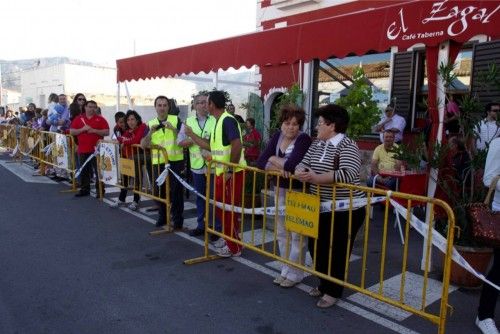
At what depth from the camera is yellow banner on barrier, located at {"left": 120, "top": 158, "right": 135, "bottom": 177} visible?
679 cm

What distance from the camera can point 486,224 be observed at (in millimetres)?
3148

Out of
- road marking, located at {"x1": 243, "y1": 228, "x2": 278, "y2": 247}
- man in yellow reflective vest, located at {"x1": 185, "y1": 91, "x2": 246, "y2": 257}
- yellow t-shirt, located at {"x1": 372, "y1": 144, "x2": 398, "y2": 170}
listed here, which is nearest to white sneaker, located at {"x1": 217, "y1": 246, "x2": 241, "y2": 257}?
man in yellow reflective vest, located at {"x1": 185, "y1": 91, "x2": 246, "y2": 257}

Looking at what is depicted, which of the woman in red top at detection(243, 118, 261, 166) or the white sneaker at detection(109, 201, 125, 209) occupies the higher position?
the woman in red top at detection(243, 118, 261, 166)

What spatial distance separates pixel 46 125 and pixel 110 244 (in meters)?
7.19

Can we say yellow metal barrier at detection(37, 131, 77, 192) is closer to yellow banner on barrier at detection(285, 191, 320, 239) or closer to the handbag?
yellow banner on barrier at detection(285, 191, 320, 239)

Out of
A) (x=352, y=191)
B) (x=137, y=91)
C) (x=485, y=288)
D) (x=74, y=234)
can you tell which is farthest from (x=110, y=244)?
(x=137, y=91)

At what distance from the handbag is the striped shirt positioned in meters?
0.88

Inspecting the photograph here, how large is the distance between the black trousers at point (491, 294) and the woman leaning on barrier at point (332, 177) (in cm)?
104

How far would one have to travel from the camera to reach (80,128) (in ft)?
26.2

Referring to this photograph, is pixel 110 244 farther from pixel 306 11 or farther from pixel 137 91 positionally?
pixel 137 91

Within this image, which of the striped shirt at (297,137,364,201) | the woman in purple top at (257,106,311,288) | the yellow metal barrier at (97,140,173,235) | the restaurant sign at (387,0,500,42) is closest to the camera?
the striped shirt at (297,137,364,201)

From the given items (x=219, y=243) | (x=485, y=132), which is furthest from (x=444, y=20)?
(x=219, y=243)

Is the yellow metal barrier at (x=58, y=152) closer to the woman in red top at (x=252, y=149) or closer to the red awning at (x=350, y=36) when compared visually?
the red awning at (x=350, y=36)

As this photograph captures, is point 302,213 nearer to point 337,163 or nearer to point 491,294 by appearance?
point 337,163
